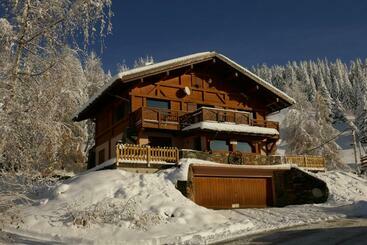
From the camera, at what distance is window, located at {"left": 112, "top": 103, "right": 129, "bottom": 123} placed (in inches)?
1122

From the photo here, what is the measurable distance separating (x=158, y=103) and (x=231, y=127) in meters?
5.21

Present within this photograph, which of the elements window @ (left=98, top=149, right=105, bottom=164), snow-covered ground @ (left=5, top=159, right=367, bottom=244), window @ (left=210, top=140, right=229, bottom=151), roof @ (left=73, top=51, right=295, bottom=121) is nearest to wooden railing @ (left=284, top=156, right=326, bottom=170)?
window @ (left=210, top=140, right=229, bottom=151)

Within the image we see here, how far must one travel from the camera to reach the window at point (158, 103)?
92.5 ft

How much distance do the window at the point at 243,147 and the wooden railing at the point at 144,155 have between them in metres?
7.22

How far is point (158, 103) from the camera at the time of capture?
1123 inches

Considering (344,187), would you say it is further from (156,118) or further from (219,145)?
(156,118)

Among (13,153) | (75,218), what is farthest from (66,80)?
(75,218)

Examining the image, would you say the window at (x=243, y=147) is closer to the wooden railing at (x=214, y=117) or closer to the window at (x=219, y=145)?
the window at (x=219, y=145)

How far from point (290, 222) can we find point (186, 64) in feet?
45.1

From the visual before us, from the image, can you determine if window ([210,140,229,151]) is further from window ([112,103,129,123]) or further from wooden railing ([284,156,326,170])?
window ([112,103,129,123])

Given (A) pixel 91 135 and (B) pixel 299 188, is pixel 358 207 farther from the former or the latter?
(A) pixel 91 135

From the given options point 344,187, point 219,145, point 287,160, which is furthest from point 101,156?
point 344,187

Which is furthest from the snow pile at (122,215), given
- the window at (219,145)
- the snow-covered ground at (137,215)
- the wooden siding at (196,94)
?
the wooden siding at (196,94)

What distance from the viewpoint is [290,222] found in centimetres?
1848
